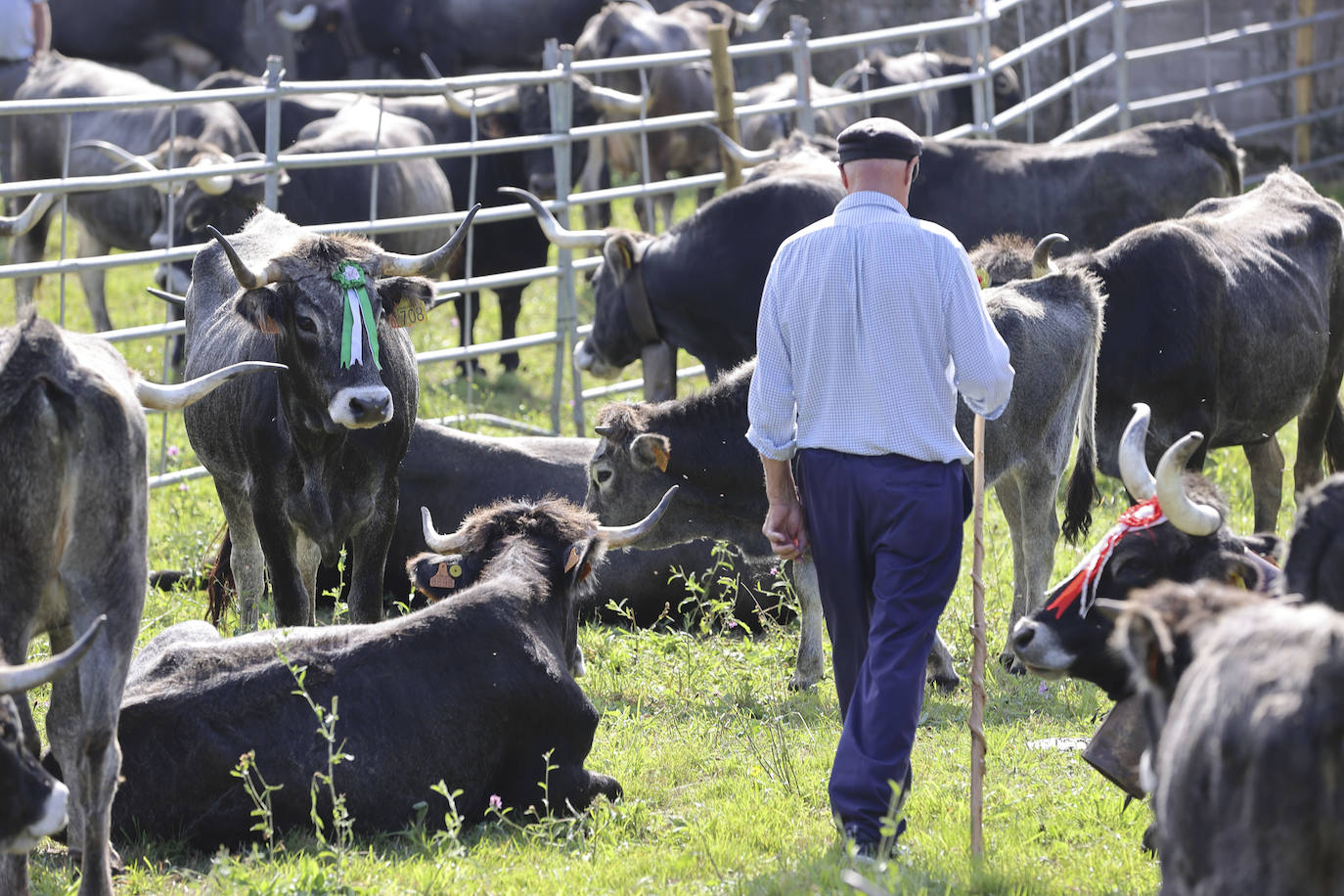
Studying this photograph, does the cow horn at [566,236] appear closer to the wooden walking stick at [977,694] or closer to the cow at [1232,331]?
the cow at [1232,331]

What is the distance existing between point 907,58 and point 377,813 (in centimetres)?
1431

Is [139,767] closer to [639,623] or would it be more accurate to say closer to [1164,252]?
[639,623]

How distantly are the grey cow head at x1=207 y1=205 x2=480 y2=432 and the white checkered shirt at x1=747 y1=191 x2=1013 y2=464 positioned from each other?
2.09 m

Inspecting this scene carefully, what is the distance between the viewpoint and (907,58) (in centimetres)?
1786

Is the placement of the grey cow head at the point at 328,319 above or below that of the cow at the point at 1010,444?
above

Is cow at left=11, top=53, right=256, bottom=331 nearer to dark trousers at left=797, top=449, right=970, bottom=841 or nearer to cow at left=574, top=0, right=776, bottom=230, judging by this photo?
cow at left=574, top=0, right=776, bottom=230

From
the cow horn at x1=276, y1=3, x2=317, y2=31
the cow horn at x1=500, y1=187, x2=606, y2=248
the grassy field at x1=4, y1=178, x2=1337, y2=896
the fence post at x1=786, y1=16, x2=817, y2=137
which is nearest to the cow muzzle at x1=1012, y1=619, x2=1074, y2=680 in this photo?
the grassy field at x1=4, y1=178, x2=1337, y2=896

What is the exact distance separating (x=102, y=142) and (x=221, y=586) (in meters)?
5.70

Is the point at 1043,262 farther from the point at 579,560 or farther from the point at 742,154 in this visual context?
the point at 742,154

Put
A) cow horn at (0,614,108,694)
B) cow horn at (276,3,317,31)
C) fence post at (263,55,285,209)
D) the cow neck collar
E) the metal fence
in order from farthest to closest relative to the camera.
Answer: cow horn at (276,3,317,31) → the cow neck collar → fence post at (263,55,285,209) → the metal fence → cow horn at (0,614,108,694)

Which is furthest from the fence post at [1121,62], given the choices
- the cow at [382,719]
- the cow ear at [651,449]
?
the cow at [382,719]

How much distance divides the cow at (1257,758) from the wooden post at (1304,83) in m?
15.3

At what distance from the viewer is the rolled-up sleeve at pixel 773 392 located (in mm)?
4875

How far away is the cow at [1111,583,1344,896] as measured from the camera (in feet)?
9.18
